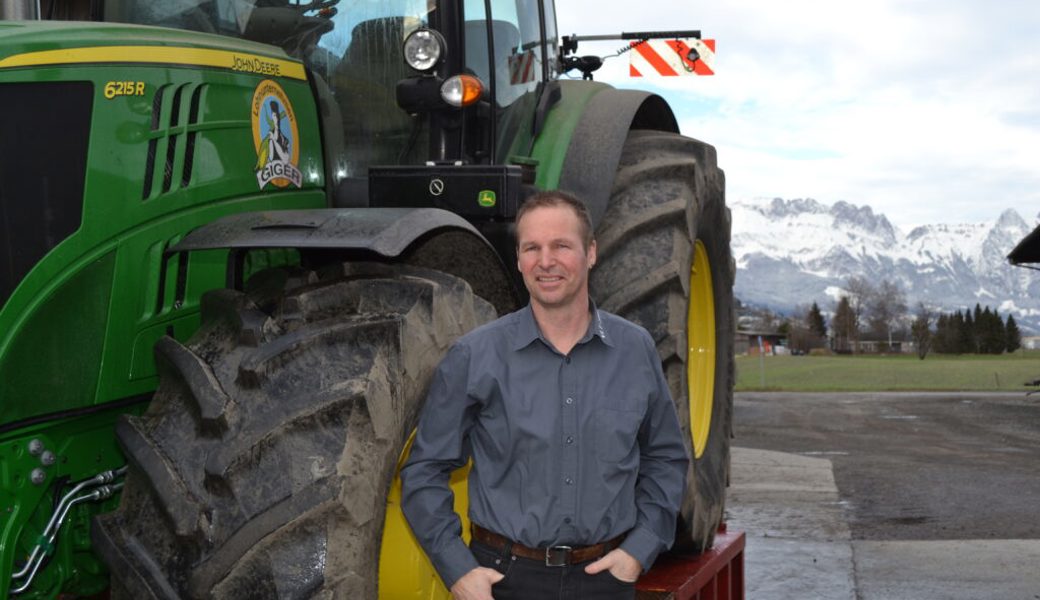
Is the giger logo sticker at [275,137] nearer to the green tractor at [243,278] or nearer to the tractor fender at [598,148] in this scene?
the green tractor at [243,278]

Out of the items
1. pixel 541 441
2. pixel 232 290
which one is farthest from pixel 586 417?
pixel 232 290

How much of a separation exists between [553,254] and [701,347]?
285 centimetres

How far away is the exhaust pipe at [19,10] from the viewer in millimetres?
3436

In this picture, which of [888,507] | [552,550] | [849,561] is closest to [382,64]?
[552,550]

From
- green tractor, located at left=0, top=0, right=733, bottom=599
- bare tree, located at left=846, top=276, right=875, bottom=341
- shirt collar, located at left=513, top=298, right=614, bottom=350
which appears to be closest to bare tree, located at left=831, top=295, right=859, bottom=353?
bare tree, located at left=846, top=276, right=875, bottom=341

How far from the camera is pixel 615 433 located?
246 centimetres

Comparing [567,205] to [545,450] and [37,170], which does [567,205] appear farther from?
[37,170]

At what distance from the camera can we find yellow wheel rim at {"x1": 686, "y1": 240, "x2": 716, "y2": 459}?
16.5ft

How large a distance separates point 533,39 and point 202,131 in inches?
73.5

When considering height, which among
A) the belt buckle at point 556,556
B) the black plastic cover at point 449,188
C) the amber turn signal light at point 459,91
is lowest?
the belt buckle at point 556,556

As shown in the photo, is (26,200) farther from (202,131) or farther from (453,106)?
(453,106)

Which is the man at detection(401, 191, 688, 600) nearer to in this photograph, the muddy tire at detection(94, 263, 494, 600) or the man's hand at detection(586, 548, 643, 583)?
the man's hand at detection(586, 548, 643, 583)

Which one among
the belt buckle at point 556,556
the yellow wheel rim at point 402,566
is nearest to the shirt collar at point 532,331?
the belt buckle at point 556,556

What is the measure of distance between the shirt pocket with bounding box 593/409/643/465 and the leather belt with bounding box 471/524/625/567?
191 millimetres
